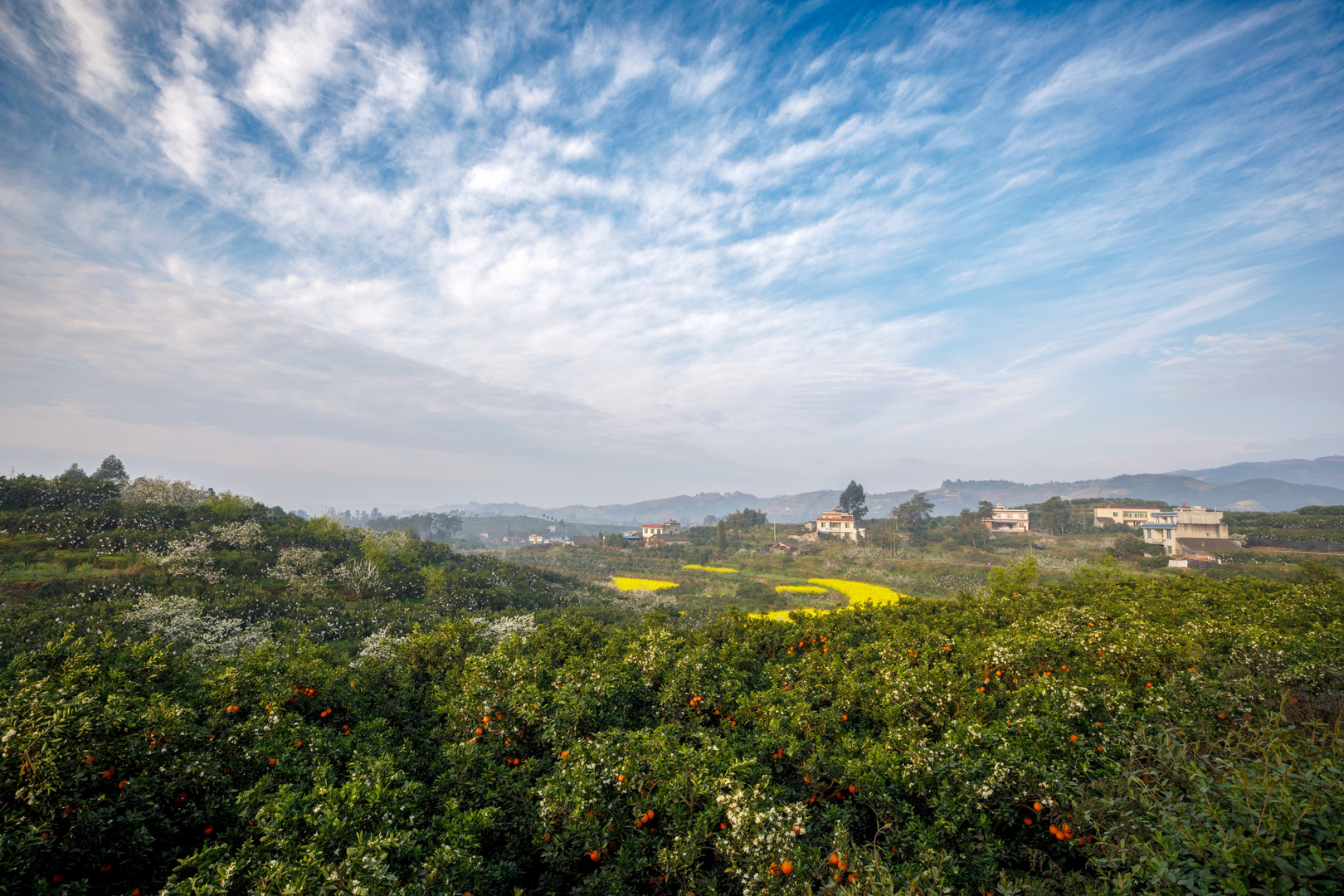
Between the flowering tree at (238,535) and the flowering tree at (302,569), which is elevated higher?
the flowering tree at (238,535)

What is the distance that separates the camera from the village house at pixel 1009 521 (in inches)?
3191

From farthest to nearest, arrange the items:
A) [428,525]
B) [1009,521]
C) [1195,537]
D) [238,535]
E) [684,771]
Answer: [428,525] < [1009,521] < [1195,537] < [238,535] < [684,771]

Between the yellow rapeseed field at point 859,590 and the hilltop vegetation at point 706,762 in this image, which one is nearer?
the hilltop vegetation at point 706,762

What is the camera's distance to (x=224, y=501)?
106 ft

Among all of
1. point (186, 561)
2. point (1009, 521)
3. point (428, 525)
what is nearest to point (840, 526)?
point (1009, 521)

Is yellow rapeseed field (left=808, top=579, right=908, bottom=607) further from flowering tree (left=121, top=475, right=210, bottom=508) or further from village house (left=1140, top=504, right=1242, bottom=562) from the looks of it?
flowering tree (left=121, top=475, right=210, bottom=508)

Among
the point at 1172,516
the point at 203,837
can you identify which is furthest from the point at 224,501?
the point at 1172,516

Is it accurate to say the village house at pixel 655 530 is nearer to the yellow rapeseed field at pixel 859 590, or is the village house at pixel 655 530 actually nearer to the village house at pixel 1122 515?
the yellow rapeseed field at pixel 859 590

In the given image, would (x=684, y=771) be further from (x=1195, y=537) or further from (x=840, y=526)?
(x=840, y=526)

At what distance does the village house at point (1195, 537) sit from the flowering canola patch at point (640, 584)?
48.1m

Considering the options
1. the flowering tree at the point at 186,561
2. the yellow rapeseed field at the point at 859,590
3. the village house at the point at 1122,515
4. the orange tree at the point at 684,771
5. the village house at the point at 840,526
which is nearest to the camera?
the orange tree at the point at 684,771

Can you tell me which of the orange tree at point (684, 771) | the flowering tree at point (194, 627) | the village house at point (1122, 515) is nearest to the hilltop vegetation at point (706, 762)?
the orange tree at point (684, 771)

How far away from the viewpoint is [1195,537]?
165 ft

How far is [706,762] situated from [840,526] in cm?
8776
